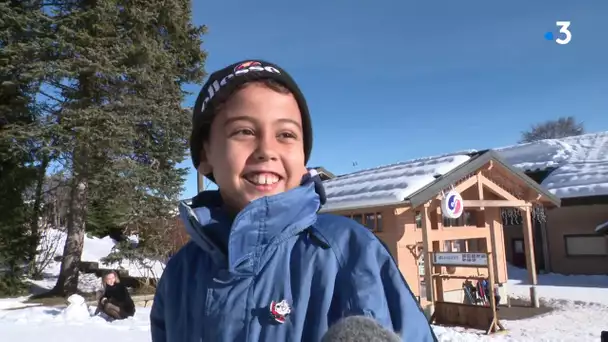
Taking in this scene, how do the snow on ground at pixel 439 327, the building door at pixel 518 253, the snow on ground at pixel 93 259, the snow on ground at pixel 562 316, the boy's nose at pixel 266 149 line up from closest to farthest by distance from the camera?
1. the boy's nose at pixel 266 149
2. the snow on ground at pixel 439 327
3. the snow on ground at pixel 562 316
4. the snow on ground at pixel 93 259
5. the building door at pixel 518 253

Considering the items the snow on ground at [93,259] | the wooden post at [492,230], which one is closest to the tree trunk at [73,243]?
the snow on ground at [93,259]

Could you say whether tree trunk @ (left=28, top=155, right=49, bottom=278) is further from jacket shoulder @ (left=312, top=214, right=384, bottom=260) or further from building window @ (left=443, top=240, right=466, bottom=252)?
jacket shoulder @ (left=312, top=214, right=384, bottom=260)

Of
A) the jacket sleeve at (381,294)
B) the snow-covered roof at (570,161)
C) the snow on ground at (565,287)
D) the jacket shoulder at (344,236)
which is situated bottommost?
the snow on ground at (565,287)

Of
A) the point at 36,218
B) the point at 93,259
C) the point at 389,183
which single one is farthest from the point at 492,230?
the point at 93,259

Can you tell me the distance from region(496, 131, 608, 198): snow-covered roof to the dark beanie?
78.9 ft

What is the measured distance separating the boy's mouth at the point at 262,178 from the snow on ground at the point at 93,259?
16274 millimetres

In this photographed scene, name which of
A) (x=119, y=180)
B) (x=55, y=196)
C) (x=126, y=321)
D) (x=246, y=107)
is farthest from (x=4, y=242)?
(x=246, y=107)

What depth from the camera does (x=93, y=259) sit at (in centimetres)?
2447

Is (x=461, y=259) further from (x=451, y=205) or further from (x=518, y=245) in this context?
(x=518, y=245)

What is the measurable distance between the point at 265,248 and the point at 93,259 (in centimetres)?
2602

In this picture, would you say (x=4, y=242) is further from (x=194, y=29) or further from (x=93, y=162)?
(x=194, y=29)

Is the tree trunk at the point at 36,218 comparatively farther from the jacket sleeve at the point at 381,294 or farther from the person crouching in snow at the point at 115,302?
the jacket sleeve at the point at 381,294

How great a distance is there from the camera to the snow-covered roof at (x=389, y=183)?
12.1 m

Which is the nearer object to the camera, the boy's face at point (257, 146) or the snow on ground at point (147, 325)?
the boy's face at point (257, 146)
